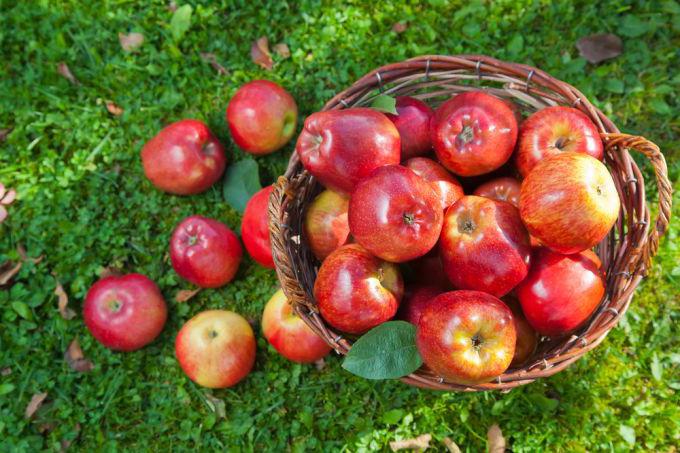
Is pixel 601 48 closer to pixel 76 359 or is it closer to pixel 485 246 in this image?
pixel 485 246

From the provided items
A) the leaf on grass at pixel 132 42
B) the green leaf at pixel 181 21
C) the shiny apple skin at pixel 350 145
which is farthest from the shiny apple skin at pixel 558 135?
the leaf on grass at pixel 132 42

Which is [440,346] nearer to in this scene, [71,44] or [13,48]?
[71,44]

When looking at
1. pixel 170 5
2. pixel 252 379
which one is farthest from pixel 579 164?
pixel 170 5

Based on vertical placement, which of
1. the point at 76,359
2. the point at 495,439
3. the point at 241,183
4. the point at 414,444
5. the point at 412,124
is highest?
the point at 412,124

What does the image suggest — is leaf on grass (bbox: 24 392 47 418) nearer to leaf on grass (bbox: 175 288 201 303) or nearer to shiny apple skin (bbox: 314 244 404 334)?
leaf on grass (bbox: 175 288 201 303)

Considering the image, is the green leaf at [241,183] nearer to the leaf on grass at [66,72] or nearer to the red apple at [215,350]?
the red apple at [215,350]

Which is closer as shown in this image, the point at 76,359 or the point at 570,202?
the point at 570,202

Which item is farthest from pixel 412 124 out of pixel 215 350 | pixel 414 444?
pixel 414 444
